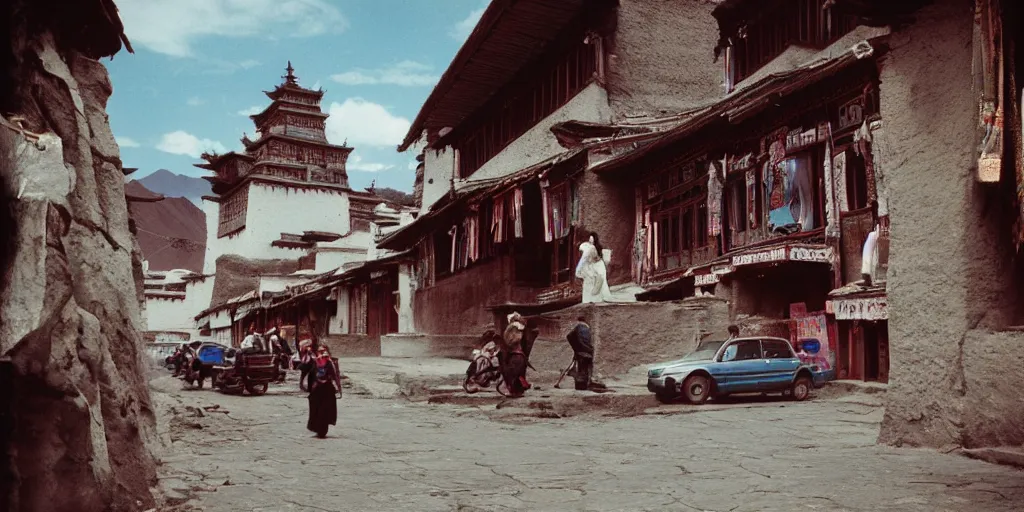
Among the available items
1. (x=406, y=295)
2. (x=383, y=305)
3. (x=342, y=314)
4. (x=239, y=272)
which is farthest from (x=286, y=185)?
(x=406, y=295)

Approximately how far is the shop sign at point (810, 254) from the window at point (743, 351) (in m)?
2.08

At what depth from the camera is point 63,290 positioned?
4594 millimetres

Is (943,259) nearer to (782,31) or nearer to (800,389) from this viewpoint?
(800,389)

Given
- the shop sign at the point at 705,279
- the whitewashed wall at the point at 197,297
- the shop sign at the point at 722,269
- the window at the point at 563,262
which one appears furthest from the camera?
the whitewashed wall at the point at 197,297

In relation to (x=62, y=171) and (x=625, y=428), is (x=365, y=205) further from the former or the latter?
(x=62, y=171)

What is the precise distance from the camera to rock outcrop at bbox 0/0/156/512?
4.20 m

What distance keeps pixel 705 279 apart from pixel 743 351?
13.1 feet

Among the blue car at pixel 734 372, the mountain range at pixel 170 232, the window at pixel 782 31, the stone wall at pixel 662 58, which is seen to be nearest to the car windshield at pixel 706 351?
the blue car at pixel 734 372

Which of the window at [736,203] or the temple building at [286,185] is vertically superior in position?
the temple building at [286,185]

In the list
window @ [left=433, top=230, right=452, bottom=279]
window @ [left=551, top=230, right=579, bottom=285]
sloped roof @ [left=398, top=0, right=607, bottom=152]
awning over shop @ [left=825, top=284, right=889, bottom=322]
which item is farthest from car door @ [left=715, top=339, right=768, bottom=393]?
window @ [left=433, top=230, right=452, bottom=279]

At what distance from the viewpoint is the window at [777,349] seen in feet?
42.3

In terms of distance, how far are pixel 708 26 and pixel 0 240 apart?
22.1 m

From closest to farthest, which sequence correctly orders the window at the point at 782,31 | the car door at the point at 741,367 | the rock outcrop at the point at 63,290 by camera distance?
the rock outcrop at the point at 63,290, the car door at the point at 741,367, the window at the point at 782,31

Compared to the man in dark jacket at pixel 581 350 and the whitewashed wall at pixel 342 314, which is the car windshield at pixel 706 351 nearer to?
the man in dark jacket at pixel 581 350
